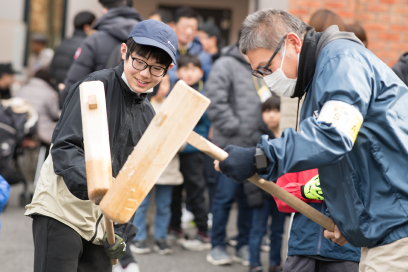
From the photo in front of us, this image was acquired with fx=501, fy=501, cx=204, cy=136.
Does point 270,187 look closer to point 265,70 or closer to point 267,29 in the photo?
point 265,70

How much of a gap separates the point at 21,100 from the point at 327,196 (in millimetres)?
5385

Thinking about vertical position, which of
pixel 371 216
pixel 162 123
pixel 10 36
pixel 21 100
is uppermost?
pixel 162 123

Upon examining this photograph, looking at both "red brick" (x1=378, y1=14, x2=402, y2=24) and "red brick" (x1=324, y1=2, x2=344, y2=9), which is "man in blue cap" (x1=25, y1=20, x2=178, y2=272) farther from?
"red brick" (x1=378, y1=14, x2=402, y2=24)

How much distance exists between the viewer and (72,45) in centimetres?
602

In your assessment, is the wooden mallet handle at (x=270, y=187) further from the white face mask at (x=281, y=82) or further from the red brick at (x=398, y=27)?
the red brick at (x=398, y=27)

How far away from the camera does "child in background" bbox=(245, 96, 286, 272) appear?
4738 mm

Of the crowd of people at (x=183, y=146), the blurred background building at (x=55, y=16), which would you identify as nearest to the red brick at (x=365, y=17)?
the blurred background building at (x=55, y=16)

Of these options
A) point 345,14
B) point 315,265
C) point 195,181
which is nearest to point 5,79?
point 195,181

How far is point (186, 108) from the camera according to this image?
5.78 ft

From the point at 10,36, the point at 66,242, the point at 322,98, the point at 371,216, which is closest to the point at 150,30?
the point at 322,98

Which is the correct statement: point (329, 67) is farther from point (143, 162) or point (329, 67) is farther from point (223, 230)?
point (223, 230)

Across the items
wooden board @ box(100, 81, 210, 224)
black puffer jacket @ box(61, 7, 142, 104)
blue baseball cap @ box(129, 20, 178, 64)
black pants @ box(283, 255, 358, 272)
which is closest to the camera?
wooden board @ box(100, 81, 210, 224)

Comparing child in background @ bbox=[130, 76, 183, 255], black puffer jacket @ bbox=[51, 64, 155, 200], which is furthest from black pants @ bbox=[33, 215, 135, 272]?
child in background @ bbox=[130, 76, 183, 255]

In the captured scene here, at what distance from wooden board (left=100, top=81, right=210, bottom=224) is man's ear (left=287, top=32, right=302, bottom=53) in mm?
656
